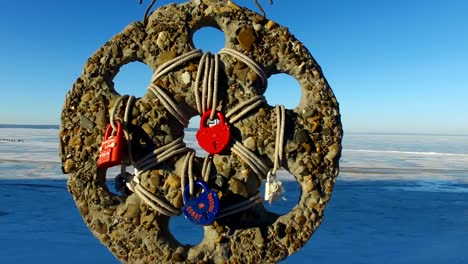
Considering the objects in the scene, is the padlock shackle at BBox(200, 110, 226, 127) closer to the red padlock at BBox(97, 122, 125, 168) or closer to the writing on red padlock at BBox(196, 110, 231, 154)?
the writing on red padlock at BBox(196, 110, 231, 154)

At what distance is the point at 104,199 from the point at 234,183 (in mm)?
764

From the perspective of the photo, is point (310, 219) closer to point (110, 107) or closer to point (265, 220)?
point (265, 220)

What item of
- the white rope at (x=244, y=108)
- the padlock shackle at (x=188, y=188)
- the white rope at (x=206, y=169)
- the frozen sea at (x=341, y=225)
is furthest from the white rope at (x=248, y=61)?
the frozen sea at (x=341, y=225)

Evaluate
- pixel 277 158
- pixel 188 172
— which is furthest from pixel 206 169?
pixel 277 158

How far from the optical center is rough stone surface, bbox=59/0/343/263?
2.46 meters

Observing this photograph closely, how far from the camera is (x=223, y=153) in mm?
2465

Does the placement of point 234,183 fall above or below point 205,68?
below

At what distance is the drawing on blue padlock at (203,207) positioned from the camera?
2.31m

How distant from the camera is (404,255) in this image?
16.4ft

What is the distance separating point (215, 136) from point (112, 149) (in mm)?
551

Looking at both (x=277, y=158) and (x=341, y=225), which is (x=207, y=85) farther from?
(x=341, y=225)

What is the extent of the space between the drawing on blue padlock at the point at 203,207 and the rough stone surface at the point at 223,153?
0.11 metres

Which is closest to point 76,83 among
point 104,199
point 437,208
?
point 104,199

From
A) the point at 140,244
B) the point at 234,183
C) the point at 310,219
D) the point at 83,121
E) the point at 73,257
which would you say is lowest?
the point at 73,257
